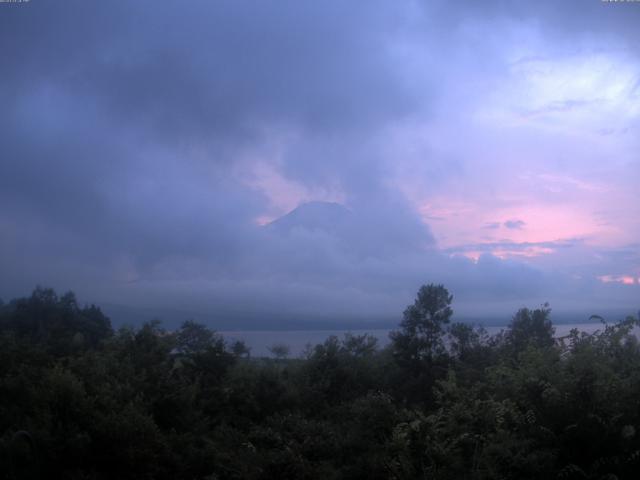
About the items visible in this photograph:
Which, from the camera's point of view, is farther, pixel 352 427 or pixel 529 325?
pixel 529 325

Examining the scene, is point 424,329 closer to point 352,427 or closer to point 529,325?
point 529,325

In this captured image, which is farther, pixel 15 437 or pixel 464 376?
pixel 464 376

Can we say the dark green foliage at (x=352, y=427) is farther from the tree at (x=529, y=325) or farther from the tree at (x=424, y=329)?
the tree at (x=529, y=325)

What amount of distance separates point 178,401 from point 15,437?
8.07 metres

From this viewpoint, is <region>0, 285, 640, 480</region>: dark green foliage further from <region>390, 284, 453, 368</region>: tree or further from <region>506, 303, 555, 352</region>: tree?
<region>506, 303, 555, 352</region>: tree

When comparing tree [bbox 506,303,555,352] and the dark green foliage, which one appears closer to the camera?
the dark green foliage

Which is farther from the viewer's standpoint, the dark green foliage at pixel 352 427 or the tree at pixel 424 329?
the tree at pixel 424 329

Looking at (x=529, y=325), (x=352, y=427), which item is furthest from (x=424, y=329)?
(x=352, y=427)

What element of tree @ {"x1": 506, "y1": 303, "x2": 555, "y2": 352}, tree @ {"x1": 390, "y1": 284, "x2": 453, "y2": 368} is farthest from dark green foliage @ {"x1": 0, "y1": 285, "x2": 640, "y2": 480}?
tree @ {"x1": 506, "y1": 303, "x2": 555, "y2": 352}

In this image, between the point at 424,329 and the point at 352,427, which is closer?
the point at 352,427

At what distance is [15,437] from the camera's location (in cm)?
877

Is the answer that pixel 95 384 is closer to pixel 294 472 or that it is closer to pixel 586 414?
pixel 294 472

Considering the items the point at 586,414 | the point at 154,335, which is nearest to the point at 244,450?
the point at 586,414

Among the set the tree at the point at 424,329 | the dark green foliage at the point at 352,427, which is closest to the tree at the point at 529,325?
the tree at the point at 424,329
